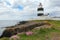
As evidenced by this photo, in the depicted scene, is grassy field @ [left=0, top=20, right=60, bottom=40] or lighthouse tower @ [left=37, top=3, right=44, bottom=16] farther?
lighthouse tower @ [left=37, top=3, right=44, bottom=16]

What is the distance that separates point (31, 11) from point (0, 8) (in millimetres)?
482

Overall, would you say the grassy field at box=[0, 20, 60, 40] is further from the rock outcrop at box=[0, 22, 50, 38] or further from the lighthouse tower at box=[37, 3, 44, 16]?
the lighthouse tower at box=[37, 3, 44, 16]

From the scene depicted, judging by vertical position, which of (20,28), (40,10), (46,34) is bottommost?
(46,34)

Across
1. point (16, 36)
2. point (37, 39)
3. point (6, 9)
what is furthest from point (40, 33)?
point (6, 9)

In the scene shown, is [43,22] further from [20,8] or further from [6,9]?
[6,9]

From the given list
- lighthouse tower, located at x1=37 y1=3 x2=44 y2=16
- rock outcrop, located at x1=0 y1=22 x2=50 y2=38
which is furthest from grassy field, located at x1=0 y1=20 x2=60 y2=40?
lighthouse tower, located at x1=37 y1=3 x2=44 y2=16

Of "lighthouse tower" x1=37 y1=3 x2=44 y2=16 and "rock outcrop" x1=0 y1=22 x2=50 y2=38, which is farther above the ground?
"lighthouse tower" x1=37 y1=3 x2=44 y2=16

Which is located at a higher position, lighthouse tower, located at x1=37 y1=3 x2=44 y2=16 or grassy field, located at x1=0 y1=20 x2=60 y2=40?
lighthouse tower, located at x1=37 y1=3 x2=44 y2=16

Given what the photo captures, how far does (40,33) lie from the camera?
2.44 meters

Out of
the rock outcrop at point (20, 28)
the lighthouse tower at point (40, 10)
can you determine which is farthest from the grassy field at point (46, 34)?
the lighthouse tower at point (40, 10)

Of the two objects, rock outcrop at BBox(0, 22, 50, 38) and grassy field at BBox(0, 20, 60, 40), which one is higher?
rock outcrop at BBox(0, 22, 50, 38)

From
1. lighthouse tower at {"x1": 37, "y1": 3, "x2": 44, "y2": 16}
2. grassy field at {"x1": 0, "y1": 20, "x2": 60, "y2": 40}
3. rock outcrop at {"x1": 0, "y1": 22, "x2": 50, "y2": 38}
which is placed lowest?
grassy field at {"x1": 0, "y1": 20, "x2": 60, "y2": 40}

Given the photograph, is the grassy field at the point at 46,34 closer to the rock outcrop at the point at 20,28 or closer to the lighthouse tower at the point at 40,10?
the rock outcrop at the point at 20,28

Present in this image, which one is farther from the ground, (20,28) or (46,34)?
(20,28)
